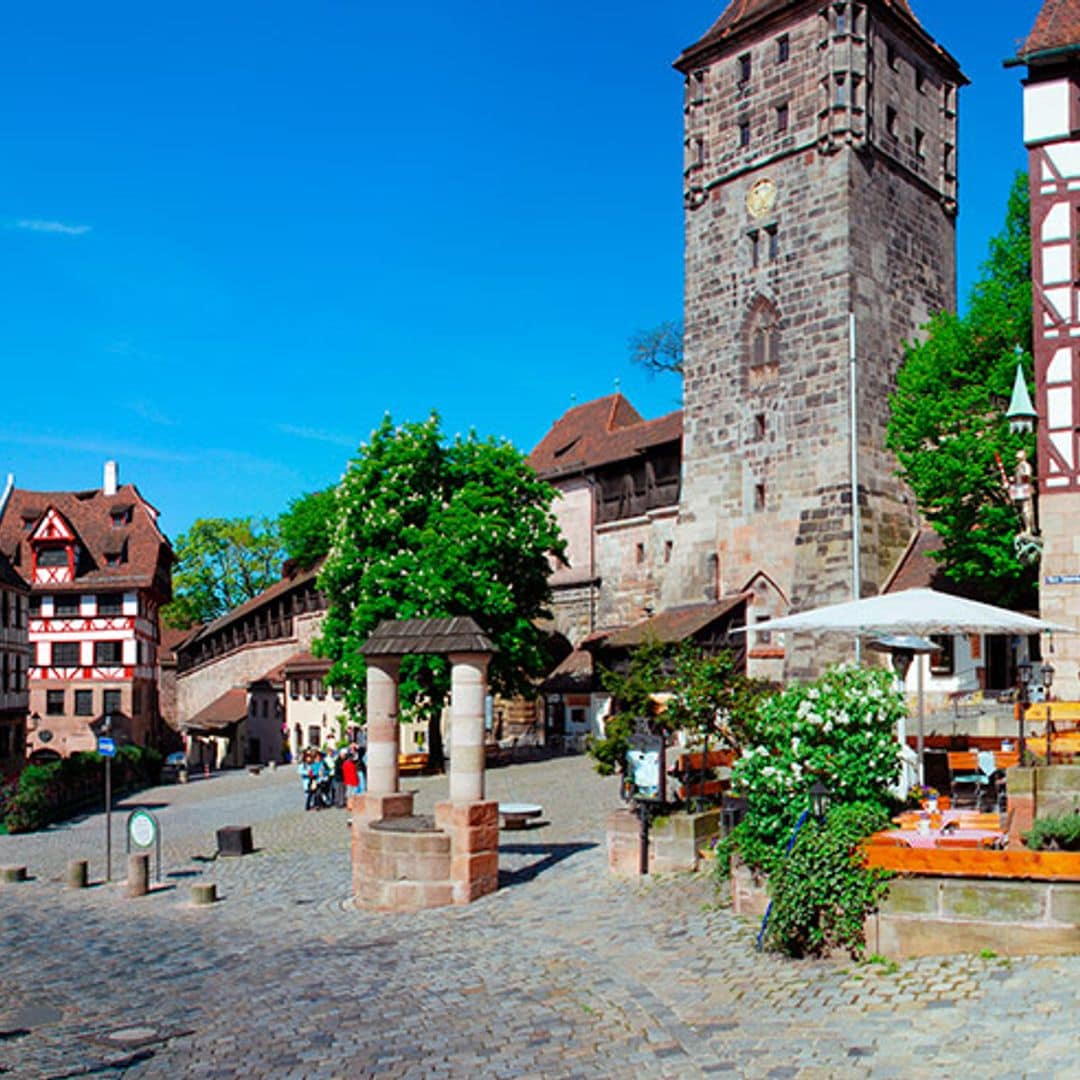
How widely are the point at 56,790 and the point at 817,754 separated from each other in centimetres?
2331

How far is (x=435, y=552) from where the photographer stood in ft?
114

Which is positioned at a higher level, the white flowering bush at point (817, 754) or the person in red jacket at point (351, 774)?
the white flowering bush at point (817, 754)

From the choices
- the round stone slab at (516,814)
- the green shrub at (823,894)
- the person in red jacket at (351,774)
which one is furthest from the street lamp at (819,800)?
the person in red jacket at (351,774)

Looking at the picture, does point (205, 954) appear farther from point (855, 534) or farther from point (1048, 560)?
point (855, 534)

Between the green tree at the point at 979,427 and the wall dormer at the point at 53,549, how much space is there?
35.4m

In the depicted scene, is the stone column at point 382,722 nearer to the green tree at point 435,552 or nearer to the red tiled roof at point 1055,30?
the green tree at point 435,552

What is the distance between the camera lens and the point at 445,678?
1334 inches

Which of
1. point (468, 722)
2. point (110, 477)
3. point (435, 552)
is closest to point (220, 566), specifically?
point (110, 477)

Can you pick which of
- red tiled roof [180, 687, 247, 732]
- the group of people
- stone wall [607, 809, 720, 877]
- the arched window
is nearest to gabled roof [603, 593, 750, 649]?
the arched window

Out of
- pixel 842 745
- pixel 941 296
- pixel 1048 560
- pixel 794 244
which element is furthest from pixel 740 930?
pixel 941 296

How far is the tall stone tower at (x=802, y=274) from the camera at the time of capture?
35.9 metres

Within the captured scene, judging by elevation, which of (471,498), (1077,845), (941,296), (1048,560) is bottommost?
(1077,845)

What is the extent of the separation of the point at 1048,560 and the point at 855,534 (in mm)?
8797

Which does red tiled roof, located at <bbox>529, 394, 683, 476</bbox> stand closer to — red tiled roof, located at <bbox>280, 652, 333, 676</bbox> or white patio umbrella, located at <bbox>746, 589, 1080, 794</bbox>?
red tiled roof, located at <bbox>280, 652, 333, 676</bbox>
